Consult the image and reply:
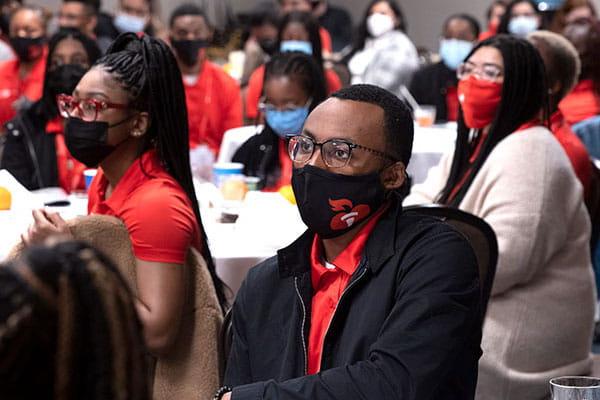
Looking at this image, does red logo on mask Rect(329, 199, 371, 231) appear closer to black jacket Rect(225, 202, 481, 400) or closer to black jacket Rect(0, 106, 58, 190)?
black jacket Rect(225, 202, 481, 400)

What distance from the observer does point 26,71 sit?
7.14 metres

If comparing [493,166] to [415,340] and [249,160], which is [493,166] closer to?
[415,340]

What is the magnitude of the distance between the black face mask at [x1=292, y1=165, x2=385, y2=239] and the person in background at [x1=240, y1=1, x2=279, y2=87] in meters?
5.84

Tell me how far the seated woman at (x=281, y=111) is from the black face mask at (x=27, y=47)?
270 centimetres

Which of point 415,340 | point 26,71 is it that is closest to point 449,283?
point 415,340

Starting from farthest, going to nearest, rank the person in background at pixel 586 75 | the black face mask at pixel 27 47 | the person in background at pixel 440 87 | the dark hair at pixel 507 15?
the dark hair at pixel 507 15, the person in background at pixel 440 87, the black face mask at pixel 27 47, the person in background at pixel 586 75

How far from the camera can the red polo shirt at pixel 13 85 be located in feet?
22.2

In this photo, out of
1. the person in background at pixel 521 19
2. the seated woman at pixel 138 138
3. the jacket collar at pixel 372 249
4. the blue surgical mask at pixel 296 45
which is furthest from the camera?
the person in background at pixel 521 19

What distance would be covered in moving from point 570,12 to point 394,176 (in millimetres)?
6544

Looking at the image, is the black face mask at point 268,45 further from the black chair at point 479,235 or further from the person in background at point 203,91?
the black chair at point 479,235

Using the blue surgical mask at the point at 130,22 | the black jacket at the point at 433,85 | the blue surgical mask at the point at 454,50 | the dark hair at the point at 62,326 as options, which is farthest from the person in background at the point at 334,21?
the dark hair at the point at 62,326

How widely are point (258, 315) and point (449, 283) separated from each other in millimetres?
402

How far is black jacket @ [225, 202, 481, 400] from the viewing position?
2010 mm

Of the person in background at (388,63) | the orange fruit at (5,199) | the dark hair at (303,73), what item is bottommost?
the person in background at (388,63)
